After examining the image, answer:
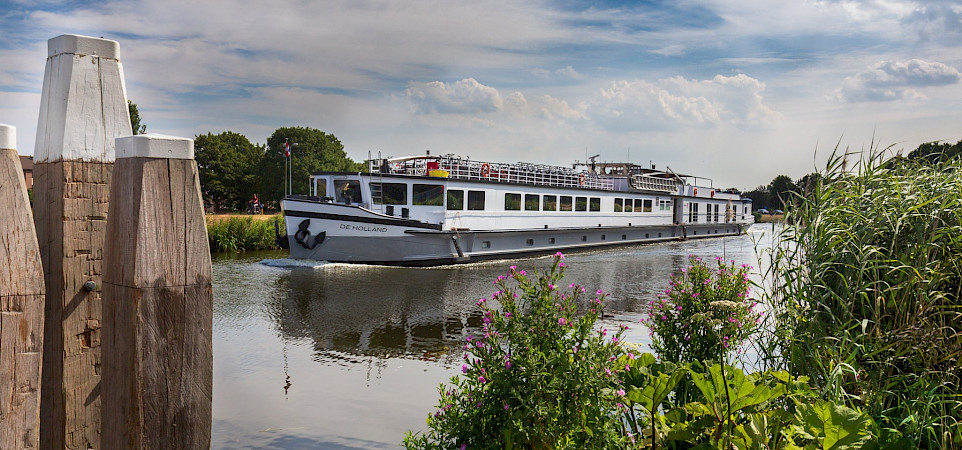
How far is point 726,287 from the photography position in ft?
18.1

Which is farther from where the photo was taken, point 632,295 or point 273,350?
point 632,295

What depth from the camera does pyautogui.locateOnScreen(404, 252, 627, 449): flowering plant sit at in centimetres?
317

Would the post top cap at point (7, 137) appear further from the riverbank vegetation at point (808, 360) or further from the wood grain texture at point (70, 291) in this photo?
the riverbank vegetation at point (808, 360)

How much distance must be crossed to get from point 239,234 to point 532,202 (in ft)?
37.7

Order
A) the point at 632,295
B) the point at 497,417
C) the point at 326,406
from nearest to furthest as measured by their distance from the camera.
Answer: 1. the point at 497,417
2. the point at 326,406
3. the point at 632,295

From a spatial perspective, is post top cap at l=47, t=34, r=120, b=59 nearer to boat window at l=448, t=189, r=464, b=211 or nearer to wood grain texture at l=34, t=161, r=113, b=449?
wood grain texture at l=34, t=161, r=113, b=449

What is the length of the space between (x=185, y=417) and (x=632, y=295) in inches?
530

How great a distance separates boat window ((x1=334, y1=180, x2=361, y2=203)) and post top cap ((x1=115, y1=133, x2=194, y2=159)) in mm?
18808

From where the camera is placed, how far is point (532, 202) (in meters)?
24.3

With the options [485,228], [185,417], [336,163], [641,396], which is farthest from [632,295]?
[336,163]

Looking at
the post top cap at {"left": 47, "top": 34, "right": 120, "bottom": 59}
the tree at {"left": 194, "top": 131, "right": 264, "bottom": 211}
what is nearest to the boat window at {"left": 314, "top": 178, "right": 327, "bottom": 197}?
the post top cap at {"left": 47, "top": 34, "right": 120, "bottom": 59}

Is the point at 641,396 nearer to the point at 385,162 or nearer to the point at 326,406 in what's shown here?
the point at 326,406

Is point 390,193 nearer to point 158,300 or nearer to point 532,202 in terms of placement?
point 532,202

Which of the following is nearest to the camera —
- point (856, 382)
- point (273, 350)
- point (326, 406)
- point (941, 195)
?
point (856, 382)
